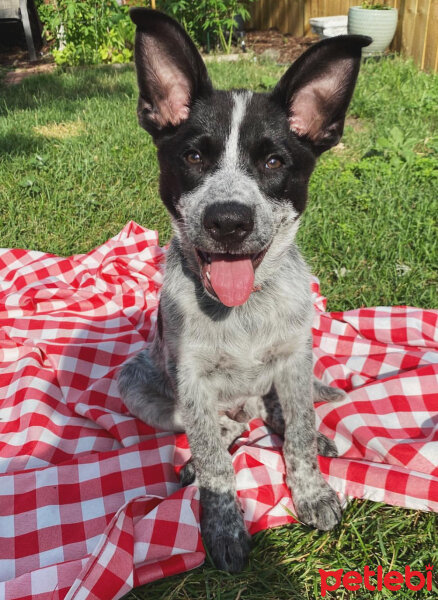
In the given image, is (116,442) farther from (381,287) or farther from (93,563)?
(381,287)

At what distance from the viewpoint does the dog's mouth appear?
2.18m

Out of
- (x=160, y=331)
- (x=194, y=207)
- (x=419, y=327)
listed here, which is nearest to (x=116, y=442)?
(x=160, y=331)

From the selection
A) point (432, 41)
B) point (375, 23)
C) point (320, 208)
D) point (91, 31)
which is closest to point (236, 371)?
point (320, 208)

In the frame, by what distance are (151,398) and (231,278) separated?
101 cm

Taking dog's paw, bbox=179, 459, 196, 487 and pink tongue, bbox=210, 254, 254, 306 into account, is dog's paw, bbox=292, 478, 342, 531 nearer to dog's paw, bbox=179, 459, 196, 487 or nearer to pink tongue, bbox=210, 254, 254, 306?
dog's paw, bbox=179, 459, 196, 487

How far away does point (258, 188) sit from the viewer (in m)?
2.16

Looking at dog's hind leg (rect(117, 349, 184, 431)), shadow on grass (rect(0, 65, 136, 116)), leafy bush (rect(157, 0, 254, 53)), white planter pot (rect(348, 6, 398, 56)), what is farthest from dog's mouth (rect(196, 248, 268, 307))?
leafy bush (rect(157, 0, 254, 53))

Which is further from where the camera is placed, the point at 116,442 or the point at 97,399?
the point at 97,399

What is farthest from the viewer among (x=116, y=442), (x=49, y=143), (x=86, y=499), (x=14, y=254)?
(x=49, y=143)

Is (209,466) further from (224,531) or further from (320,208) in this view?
(320,208)

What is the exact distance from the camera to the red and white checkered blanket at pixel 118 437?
2217 millimetres

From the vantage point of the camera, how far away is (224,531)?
228cm

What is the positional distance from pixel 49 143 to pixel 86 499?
4.51 metres

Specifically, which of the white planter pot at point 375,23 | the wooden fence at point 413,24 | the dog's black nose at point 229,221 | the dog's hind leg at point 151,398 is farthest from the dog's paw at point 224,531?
the white planter pot at point 375,23
